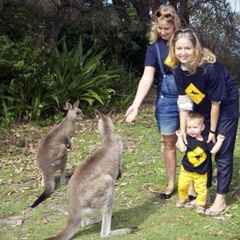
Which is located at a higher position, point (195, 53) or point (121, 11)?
point (121, 11)

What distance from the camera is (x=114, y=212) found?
17.7ft

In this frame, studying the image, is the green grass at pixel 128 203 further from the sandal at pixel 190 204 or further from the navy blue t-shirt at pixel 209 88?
the navy blue t-shirt at pixel 209 88

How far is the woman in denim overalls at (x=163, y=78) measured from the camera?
496cm

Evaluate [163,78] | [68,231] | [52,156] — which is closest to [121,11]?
[52,156]

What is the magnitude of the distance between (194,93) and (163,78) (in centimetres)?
55

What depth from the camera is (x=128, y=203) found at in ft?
18.6

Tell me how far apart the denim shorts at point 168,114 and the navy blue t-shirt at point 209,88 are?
0.33m

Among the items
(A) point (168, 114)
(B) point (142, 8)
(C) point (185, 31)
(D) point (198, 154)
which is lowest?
(D) point (198, 154)

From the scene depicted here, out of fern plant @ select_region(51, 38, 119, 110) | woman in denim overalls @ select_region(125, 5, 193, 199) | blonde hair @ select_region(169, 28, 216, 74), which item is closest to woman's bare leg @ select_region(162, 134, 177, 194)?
woman in denim overalls @ select_region(125, 5, 193, 199)

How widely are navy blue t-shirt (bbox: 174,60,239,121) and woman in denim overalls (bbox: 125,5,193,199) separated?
1.03ft

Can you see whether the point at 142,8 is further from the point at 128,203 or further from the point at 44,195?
the point at 128,203

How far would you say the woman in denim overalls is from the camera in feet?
16.3

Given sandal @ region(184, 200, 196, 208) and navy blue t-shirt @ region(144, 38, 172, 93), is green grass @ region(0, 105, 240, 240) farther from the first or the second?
navy blue t-shirt @ region(144, 38, 172, 93)

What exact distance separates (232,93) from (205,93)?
296mm
